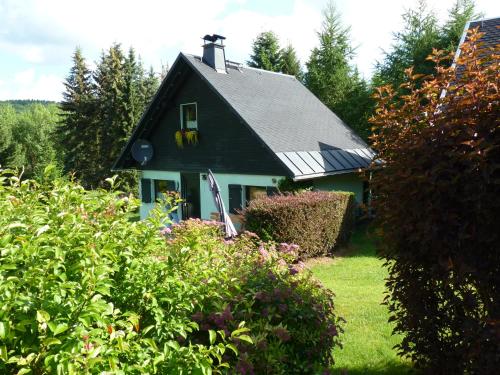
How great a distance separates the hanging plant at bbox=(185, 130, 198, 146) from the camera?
18016 millimetres

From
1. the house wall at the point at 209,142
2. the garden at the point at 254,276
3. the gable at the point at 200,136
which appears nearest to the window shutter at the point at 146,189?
the gable at the point at 200,136

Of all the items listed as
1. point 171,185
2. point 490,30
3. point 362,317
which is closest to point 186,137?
point 171,185

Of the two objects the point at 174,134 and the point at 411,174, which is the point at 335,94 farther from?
the point at 411,174

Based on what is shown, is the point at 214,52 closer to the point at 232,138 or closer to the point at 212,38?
the point at 212,38

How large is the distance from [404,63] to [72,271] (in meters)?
28.7

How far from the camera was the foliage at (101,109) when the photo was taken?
100 ft

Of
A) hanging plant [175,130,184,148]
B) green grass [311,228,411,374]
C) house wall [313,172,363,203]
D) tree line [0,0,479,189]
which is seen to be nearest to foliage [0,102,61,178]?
tree line [0,0,479,189]

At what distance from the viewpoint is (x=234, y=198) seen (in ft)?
54.8

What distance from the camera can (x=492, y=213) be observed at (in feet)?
10.4

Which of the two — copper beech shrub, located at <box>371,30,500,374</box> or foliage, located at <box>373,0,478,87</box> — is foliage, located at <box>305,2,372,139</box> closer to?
foliage, located at <box>373,0,478,87</box>

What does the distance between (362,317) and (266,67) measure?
32450 millimetres

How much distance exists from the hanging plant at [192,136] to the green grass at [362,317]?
29.4ft

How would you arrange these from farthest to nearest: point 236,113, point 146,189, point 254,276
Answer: point 146,189 → point 236,113 → point 254,276

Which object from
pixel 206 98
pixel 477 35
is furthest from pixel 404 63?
pixel 477 35
